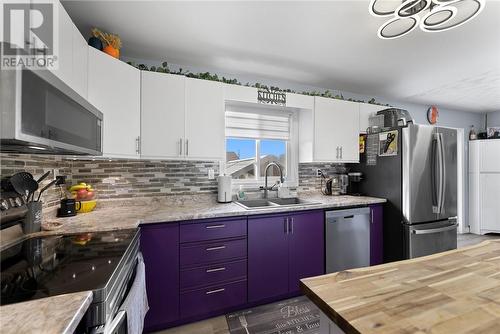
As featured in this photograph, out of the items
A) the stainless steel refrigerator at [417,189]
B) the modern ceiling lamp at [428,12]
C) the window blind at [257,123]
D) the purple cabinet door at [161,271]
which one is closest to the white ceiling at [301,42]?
the modern ceiling lamp at [428,12]

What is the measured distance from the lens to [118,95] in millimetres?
1699

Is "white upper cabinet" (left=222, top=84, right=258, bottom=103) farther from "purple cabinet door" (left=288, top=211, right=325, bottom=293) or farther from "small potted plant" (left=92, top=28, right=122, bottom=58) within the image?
"purple cabinet door" (left=288, top=211, right=325, bottom=293)

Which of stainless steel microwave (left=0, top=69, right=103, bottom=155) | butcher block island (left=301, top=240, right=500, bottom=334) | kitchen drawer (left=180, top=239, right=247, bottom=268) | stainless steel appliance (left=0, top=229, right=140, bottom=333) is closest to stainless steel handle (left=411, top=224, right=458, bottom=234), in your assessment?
butcher block island (left=301, top=240, right=500, bottom=334)

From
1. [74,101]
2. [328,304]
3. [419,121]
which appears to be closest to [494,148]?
[419,121]

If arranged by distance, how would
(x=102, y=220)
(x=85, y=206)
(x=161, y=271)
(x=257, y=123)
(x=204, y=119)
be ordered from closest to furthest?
1. (x=102, y=220)
2. (x=161, y=271)
3. (x=85, y=206)
4. (x=204, y=119)
5. (x=257, y=123)

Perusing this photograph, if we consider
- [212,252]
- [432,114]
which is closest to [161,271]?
[212,252]

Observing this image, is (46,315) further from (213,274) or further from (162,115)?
(162,115)

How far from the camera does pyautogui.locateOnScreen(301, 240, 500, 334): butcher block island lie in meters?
0.55

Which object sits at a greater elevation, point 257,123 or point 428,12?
point 428,12

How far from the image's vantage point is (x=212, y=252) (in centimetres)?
178

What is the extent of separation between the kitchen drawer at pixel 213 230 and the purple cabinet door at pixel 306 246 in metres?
0.52

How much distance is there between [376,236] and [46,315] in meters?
2.82

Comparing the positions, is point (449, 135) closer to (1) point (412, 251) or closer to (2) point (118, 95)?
(1) point (412, 251)

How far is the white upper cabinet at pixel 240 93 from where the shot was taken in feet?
7.24
